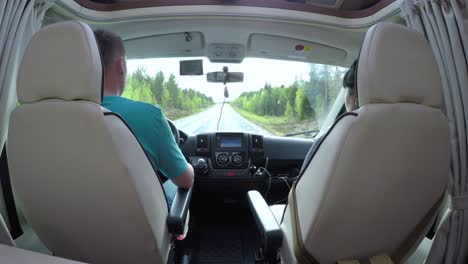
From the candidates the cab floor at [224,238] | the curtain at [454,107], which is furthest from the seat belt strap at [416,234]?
the cab floor at [224,238]

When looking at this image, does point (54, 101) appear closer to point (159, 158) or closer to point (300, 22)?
point (159, 158)

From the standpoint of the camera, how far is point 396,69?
3.09 feet

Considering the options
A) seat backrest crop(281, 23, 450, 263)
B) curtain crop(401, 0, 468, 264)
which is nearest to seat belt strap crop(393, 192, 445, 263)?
seat backrest crop(281, 23, 450, 263)

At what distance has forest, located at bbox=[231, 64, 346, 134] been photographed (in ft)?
9.07

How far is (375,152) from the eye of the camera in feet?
3.03

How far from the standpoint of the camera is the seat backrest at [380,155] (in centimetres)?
92

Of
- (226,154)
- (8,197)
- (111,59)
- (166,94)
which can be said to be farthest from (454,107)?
(8,197)

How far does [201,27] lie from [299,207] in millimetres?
1781

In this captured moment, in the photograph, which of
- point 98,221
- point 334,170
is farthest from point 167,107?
point 334,170

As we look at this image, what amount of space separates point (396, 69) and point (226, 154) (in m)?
1.76

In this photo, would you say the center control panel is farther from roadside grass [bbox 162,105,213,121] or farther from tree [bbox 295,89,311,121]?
tree [bbox 295,89,311,121]

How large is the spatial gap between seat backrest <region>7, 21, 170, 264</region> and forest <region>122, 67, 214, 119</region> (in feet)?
5.42

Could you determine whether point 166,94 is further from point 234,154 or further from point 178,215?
point 178,215

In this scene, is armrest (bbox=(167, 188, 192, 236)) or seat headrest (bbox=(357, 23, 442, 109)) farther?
armrest (bbox=(167, 188, 192, 236))
